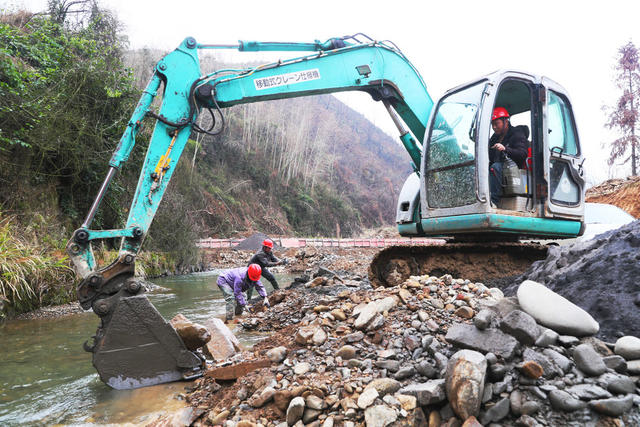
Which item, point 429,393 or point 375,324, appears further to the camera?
point 375,324

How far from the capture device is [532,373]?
6.61 feet

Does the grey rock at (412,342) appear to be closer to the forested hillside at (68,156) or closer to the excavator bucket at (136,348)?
the excavator bucket at (136,348)

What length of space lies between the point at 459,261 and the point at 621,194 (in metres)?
12.7

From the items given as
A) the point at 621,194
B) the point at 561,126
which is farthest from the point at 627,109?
the point at 561,126

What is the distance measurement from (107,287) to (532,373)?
3.20 meters

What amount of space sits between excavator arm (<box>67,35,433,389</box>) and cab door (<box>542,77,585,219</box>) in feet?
5.21

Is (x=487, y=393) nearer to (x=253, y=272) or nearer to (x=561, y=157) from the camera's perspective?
(x=561, y=157)

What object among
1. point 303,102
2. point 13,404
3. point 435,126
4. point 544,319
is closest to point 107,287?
point 13,404

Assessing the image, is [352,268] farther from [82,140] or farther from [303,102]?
[303,102]

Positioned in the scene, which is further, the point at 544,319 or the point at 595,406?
the point at 544,319

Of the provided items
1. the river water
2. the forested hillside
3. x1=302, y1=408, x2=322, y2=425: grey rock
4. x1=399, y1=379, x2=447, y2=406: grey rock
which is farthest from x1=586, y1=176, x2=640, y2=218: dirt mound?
the forested hillside

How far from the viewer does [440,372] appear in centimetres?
228

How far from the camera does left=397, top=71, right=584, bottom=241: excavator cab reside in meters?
4.25

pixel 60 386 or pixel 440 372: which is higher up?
pixel 440 372
